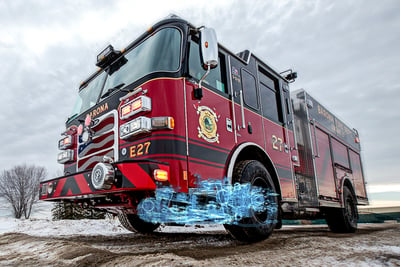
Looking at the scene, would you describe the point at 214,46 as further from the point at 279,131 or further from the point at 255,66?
the point at 279,131

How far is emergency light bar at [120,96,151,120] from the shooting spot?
3.12 m

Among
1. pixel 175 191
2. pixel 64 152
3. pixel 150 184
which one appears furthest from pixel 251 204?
pixel 64 152

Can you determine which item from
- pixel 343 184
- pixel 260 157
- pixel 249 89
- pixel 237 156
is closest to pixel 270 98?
pixel 249 89

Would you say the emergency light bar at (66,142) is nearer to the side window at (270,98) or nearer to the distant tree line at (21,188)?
the side window at (270,98)

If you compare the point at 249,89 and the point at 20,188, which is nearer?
the point at 249,89

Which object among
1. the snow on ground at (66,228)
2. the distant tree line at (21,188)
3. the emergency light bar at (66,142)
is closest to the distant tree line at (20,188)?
the distant tree line at (21,188)

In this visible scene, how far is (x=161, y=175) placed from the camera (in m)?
2.80

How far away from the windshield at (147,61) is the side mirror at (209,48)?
33 cm

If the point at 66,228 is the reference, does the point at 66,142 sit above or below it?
above

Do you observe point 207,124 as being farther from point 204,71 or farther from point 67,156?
point 67,156

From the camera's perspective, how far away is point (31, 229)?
6586mm

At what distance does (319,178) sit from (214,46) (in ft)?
12.4

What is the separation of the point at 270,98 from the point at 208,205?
257cm

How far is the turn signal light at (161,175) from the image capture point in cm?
276
